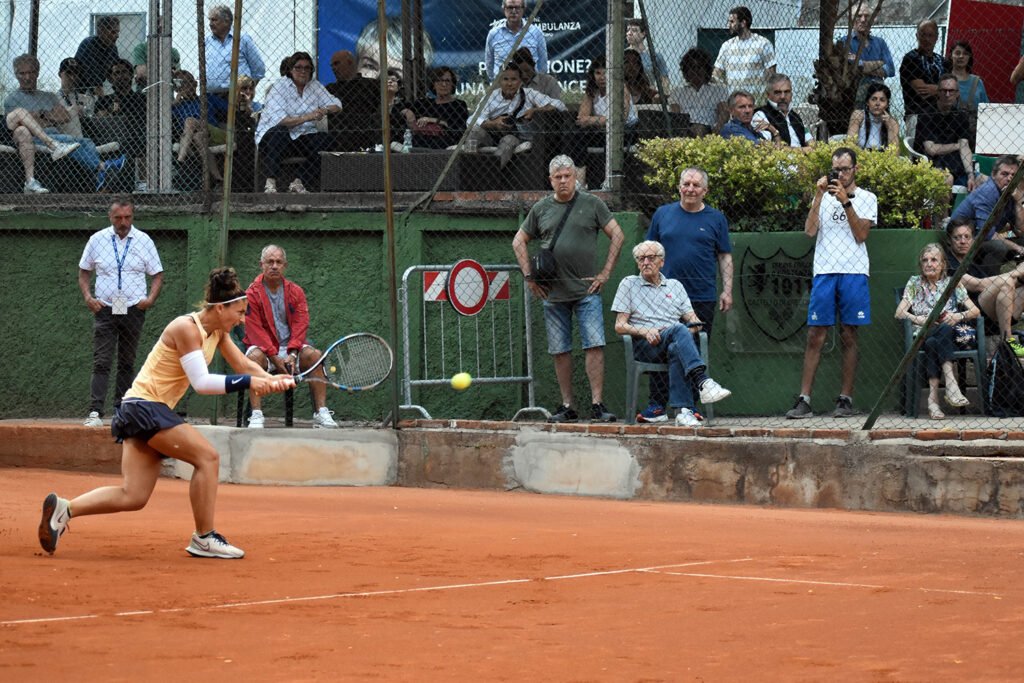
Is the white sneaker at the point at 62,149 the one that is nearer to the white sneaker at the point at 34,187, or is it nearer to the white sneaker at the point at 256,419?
the white sneaker at the point at 34,187

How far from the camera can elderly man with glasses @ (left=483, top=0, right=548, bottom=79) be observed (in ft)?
48.6

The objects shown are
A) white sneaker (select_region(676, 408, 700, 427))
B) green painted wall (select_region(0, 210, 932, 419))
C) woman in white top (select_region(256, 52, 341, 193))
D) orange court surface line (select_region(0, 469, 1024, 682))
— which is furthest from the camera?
woman in white top (select_region(256, 52, 341, 193))

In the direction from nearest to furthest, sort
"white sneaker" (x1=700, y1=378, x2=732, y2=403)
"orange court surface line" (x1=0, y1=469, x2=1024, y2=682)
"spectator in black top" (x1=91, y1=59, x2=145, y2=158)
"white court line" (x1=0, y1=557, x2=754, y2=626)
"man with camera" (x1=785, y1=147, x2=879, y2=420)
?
"orange court surface line" (x1=0, y1=469, x2=1024, y2=682) → "white court line" (x1=0, y1=557, x2=754, y2=626) → "white sneaker" (x1=700, y1=378, x2=732, y2=403) → "man with camera" (x1=785, y1=147, x2=879, y2=420) → "spectator in black top" (x1=91, y1=59, x2=145, y2=158)

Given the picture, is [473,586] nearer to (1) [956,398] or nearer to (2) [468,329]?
(1) [956,398]

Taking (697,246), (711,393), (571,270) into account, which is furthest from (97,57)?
(711,393)

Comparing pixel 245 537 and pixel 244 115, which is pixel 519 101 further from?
pixel 245 537

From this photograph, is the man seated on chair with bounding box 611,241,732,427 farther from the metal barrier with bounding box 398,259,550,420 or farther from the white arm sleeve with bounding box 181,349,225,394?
the white arm sleeve with bounding box 181,349,225,394

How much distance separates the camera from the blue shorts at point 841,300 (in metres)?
12.9

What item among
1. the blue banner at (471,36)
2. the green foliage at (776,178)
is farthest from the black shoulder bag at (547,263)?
the blue banner at (471,36)

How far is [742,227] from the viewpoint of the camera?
14.0m

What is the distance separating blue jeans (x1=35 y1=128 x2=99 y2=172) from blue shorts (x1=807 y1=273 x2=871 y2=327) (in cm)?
692

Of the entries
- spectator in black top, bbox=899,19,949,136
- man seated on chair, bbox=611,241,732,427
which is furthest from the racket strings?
spectator in black top, bbox=899,19,949,136

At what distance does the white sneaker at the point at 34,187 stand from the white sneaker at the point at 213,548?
7944 millimetres

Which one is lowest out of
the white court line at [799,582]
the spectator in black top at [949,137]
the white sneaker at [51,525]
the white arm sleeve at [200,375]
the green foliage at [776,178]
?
the white court line at [799,582]
